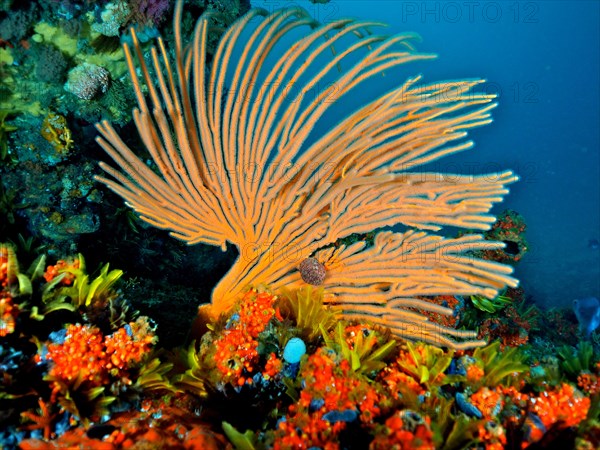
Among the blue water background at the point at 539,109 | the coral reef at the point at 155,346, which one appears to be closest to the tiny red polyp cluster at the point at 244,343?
the coral reef at the point at 155,346

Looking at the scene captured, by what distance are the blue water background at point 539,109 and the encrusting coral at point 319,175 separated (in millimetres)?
19052

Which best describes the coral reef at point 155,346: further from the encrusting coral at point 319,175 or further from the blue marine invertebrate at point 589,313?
the blue marine invertebrate at point 589,313

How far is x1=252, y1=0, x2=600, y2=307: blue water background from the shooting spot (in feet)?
87.6

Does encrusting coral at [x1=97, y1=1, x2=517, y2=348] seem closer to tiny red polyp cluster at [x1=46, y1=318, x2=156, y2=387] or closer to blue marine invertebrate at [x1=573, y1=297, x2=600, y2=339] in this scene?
tiny red polyp cluster at [x1=46, y1=318, x2=156, y2=387]

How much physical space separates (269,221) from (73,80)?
8.99 ft

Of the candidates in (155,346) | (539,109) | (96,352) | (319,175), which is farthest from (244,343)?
(539,109)

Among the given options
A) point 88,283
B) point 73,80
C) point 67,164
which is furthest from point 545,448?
point 73,80

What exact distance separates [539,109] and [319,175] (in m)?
112

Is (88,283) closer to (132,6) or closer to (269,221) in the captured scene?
(269,221)

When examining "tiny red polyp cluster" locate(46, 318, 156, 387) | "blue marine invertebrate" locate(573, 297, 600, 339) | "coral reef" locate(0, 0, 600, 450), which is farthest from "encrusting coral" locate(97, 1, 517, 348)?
"blue marine invertebrate" locate(573, 297, 600, 339)

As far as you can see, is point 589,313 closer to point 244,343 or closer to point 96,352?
point 244,343

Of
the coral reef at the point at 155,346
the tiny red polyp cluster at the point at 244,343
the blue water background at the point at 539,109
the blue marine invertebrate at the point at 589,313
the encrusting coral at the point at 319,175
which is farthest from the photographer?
the blue water background at the point at 539,109

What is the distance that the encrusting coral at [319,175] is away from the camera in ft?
10.6

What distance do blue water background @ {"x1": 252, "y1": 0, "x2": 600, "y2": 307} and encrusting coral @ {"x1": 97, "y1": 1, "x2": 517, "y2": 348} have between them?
19052 mm
